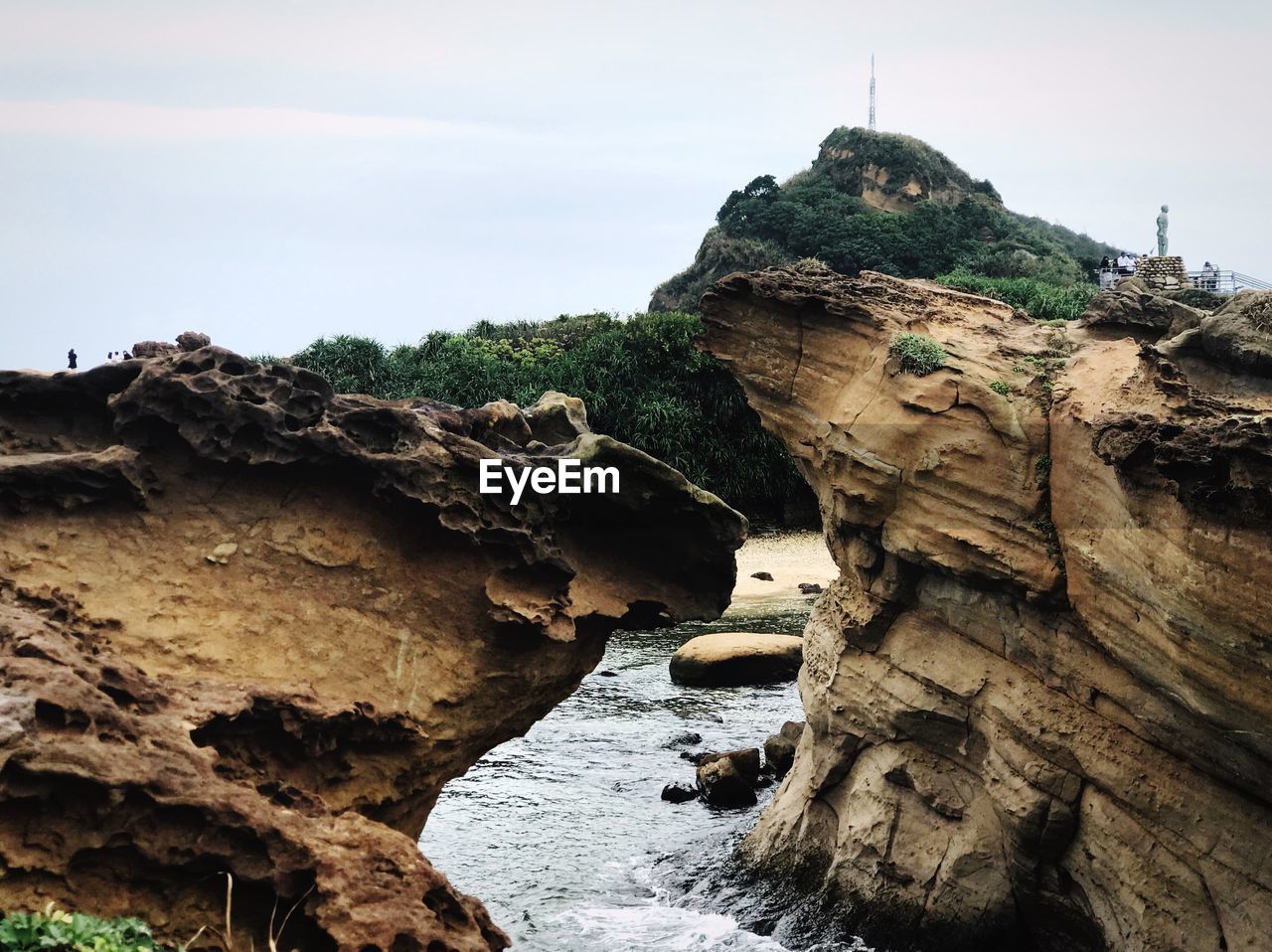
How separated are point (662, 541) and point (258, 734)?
13.8 feet

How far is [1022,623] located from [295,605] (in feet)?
19.8

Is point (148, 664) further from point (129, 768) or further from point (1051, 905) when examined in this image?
point (1051, 905)

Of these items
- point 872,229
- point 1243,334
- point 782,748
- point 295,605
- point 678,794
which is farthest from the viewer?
point 872,229

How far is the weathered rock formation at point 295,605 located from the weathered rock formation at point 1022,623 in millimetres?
2091

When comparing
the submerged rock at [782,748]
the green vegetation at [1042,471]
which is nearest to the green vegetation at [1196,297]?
the submerged rock at [782,748]

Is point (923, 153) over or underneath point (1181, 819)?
over

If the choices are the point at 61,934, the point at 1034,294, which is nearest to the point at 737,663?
the point at 61,934

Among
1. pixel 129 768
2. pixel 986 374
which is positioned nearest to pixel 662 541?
pixel 986 374

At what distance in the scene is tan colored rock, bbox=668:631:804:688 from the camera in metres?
25.0

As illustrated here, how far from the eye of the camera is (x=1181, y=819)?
10.8 meters

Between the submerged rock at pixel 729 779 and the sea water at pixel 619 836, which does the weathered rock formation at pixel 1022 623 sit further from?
Result: the submerged rock at pixel 729 779

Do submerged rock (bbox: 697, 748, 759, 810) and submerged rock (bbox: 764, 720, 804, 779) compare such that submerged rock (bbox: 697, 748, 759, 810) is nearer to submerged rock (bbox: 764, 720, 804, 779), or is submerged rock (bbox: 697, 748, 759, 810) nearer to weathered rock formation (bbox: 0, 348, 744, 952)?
submerged rock (bbox: 764, 720, 804, 779)

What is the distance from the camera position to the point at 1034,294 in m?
46.1

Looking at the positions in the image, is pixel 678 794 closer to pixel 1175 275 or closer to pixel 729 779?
pixel 729 779
